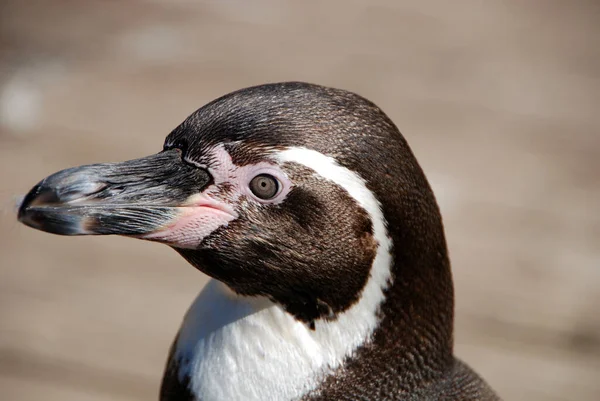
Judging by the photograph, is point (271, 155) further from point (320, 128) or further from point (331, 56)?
point (331, 56)

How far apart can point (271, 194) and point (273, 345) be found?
273 millimetres

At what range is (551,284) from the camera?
3201mm

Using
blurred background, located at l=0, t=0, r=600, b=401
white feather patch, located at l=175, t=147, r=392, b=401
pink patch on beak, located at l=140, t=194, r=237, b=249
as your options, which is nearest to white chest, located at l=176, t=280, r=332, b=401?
white feather patch, located at l=175, t=147, r=392, b=401

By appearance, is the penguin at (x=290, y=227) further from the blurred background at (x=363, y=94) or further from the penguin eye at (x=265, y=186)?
the blurred background at (x=363, y=94)

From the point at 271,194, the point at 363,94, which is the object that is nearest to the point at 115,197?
the point at 271,194

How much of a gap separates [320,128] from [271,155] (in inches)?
3.3

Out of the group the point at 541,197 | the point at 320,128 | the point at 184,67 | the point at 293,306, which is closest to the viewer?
the point at 320,128

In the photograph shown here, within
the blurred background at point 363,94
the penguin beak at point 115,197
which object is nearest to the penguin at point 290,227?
the penguin beak at point 115,197

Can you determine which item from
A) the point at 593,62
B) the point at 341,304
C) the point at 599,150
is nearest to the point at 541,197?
the point at 599,150

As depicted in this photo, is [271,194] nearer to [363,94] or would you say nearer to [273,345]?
[273,345]

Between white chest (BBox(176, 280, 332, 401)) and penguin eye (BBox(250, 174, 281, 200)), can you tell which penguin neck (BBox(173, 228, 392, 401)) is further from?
penguin eye (BBox(250, 174, 281, 200))

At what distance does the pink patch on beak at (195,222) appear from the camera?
137cm

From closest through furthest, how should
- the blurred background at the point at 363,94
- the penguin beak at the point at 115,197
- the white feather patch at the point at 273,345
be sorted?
the penguin beak at the point at 115,197
the white feather patch at the point at 273,345
the blurred background at the point at 363,94

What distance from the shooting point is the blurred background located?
2992 millimetres
